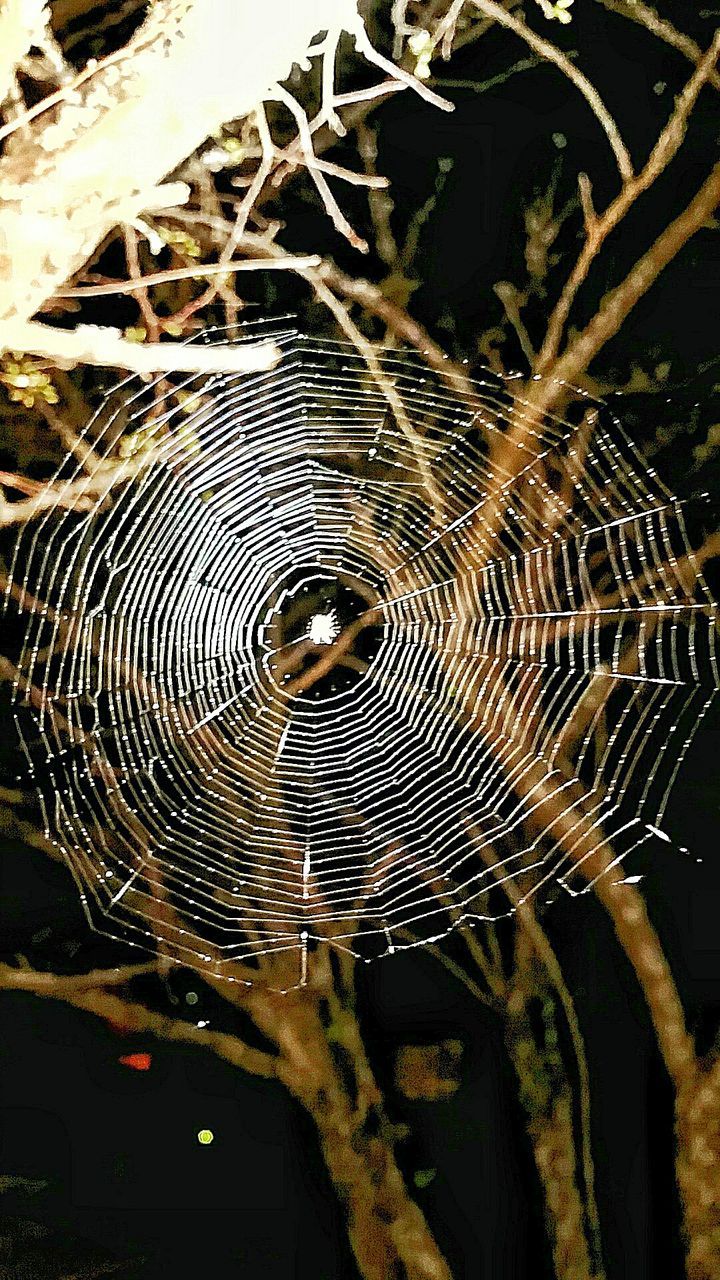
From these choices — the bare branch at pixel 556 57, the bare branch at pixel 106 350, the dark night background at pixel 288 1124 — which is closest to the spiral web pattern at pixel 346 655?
the dark night background at pixel 288 1124

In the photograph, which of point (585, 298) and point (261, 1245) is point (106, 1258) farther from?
point (585, 298)

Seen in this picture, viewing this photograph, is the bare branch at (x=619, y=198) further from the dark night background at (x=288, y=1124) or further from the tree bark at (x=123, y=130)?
the dark night background at (x=288, y=1124)

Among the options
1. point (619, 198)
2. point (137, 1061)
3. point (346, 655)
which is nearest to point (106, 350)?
point (346, 655)

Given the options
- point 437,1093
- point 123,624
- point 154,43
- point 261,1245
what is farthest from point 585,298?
point 261,1245

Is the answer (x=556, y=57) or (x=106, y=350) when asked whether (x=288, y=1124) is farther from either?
(x=556, y=57)

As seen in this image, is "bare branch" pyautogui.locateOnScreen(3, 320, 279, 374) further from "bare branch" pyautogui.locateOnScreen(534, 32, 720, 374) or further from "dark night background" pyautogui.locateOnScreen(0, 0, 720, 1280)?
"dark night background" pyautogui.locateOnScreen(0, 0, 720, 1280)
